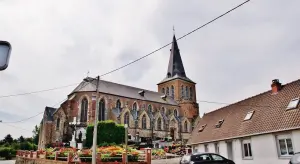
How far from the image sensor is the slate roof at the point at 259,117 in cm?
1587

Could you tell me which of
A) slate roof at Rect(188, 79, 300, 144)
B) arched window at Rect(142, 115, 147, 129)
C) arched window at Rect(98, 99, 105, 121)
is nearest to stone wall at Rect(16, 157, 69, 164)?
slate roof at Rect(188, 79, 300, 144)

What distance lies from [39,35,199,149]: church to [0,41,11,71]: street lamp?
125 ft

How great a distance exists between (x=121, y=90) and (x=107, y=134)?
645 inches

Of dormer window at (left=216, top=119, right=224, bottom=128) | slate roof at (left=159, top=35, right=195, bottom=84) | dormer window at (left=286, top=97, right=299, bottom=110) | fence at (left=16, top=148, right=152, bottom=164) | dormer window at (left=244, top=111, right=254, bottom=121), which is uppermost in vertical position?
slate roof at (left=159, top=35, right=195, bottom=84)

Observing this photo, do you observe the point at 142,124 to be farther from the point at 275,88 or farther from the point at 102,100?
the point at 275,88

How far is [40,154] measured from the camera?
78.4ft

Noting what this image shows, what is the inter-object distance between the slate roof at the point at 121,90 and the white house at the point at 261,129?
89.2ft

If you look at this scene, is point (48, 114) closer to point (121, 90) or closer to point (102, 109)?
point (102, 109)

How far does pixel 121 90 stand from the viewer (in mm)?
52906

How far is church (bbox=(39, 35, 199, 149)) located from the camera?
4281cm

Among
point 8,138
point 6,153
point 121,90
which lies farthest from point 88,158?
point 8,138

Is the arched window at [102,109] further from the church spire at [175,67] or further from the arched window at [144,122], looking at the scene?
the church spire at [175,67]

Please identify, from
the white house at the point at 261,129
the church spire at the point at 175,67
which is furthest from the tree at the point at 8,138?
the white house at the point at 261,129

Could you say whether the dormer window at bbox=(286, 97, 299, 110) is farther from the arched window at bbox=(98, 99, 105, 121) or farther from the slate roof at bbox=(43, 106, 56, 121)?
the slate roof at bbox=(43, 106, 56, 121)
